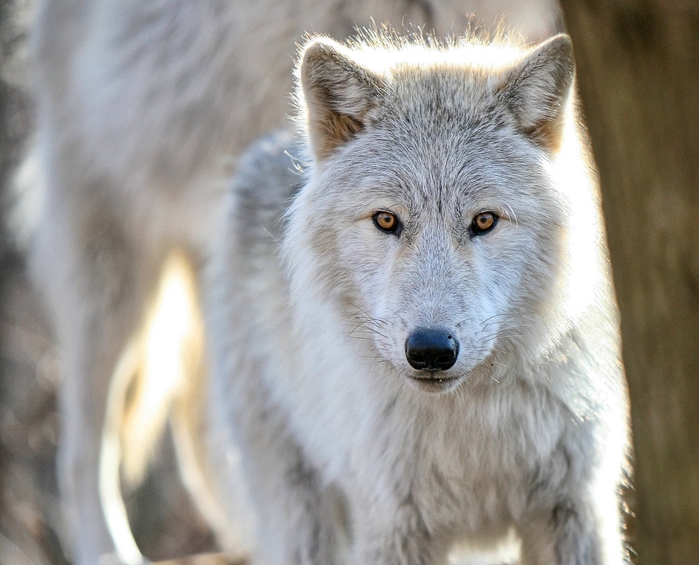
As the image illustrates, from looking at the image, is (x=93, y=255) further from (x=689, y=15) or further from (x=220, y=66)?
(x=689, y=15)

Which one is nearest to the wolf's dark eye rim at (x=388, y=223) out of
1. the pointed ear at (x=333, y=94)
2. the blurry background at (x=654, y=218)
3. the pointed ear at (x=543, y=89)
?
the pointed ear at (x=333, y=94)

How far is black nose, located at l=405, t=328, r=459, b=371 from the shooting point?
105 inches

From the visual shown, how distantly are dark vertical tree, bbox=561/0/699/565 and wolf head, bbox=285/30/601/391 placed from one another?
0.67 m

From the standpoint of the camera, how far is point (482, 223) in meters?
3.00

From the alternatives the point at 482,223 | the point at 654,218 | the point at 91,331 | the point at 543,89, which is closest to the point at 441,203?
the point at 482,223

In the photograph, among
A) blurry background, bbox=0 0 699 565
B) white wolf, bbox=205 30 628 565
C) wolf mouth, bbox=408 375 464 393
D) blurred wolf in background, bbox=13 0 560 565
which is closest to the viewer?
blurry background, bbox=0 0 699 565

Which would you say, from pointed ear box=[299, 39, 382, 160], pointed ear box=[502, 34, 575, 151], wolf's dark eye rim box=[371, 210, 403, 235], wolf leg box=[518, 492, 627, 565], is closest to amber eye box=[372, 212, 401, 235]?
wolf's dark eye rim box=[371, 210, 403, 235]

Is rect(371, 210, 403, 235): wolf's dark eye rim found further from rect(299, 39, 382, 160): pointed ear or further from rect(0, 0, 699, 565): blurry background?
rect(0, 0, 699, 565): blurry background

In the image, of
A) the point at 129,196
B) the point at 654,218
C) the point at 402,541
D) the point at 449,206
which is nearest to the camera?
the point at 654,218

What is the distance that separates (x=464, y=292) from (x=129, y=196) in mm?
3515

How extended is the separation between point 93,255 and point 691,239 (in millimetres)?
4524

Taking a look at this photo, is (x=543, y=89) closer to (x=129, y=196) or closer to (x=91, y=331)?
(x=129, y=196)

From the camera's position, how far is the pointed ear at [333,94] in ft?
10.4

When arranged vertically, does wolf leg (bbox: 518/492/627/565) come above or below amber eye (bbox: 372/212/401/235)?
below
